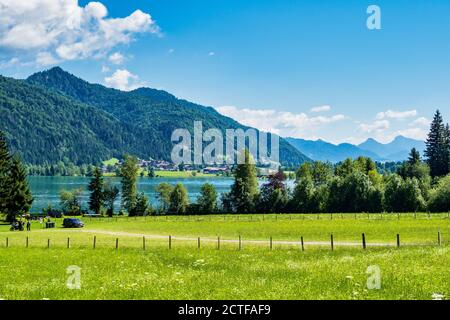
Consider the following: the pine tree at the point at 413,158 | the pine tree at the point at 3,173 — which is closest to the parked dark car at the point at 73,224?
the pine tree at the point at 3,173

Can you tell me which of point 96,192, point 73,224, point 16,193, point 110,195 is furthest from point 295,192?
point 16,193

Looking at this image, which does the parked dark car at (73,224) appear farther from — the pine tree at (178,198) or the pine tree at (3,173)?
the pine tree at (178,198)

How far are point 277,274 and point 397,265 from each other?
6749 mm

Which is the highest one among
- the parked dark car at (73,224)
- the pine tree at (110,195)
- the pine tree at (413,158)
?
the pine tree at (413,158)

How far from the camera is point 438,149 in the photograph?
475 ft

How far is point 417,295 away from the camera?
1758 centimetres

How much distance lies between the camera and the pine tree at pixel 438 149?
141750 mm

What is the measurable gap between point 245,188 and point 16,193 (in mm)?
60370

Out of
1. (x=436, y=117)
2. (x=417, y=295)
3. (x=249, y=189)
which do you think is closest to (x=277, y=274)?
(x=417, y=295)

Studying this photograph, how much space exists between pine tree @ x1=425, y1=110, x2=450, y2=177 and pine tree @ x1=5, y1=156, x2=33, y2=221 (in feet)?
383

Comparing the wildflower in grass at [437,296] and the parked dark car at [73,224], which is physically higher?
the wildflower in grass at [437,296]

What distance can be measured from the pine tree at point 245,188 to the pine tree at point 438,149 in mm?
56960
